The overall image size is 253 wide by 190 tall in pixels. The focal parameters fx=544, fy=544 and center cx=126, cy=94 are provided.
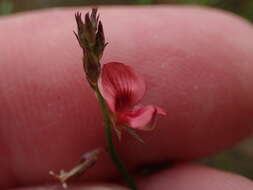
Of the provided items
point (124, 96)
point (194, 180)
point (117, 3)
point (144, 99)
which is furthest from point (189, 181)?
point (117, 3)

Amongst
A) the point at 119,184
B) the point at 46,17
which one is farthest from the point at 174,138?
the point at 46,17

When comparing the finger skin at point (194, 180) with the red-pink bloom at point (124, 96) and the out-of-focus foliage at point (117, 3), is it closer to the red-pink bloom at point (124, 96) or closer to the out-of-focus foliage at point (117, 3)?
the red-pink bloom at point (124, 96)

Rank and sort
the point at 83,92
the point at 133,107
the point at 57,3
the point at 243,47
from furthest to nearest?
the point at 57,3 → the point at 243,47 → the point at 83,92 → the point at 133,107

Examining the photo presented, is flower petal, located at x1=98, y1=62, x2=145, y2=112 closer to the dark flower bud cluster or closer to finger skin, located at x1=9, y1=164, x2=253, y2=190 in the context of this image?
the dark flower bud cluster

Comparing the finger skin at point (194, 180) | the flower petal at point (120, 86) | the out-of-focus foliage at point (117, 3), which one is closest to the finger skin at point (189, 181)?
the finger skin at point (194, 180)

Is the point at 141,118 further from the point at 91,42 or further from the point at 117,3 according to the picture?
the point at 117,3

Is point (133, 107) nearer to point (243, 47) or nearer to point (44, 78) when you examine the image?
point (44, 78)
